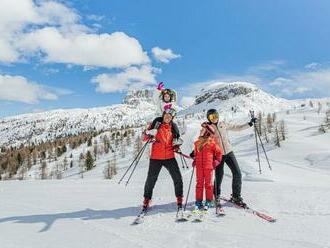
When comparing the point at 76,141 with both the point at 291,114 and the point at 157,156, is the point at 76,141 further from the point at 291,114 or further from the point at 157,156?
the point at 157,156

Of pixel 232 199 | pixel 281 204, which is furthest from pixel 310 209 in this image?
pixel 232 199

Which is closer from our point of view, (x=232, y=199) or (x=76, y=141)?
(x=232, y=199)

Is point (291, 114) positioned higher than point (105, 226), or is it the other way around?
point (291, 114)

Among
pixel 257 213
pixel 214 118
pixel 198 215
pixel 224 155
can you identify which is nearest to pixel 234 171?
pixel 224 155

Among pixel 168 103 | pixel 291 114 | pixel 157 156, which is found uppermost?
pixel 291 114

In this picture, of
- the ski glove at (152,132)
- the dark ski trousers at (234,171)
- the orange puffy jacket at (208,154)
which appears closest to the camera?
the orange puffy jacket at (208,154)

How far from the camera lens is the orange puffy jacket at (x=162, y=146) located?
864 cm

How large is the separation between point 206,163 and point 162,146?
2.99 feet

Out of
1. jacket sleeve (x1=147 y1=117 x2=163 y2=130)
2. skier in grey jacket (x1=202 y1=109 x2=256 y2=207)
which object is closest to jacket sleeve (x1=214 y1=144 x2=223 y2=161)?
skier in grey jacket (x1=202 y1=109 x2=256 y2=207)

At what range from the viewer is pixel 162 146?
8648 mm

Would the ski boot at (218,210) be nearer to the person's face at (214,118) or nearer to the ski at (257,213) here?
the ski at (257,213)

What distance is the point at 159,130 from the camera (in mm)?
8758

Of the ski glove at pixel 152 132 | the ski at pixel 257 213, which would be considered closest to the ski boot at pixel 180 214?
the ski at pixel 257 213

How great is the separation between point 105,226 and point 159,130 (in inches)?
85.8
